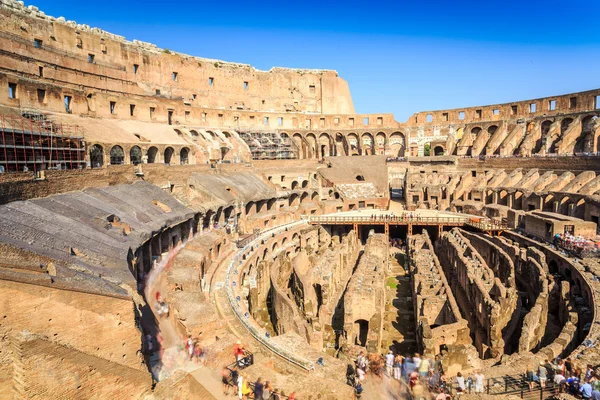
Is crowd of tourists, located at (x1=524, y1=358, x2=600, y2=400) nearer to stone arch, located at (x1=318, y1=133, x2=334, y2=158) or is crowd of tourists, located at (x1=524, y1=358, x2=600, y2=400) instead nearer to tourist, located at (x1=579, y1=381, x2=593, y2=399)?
tourist, located at (x1=579, y1=381, x2=593, y2=399)

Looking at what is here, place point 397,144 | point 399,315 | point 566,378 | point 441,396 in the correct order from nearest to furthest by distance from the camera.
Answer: point 441,396 → point 566,378 → point 399,315 → point 397,144

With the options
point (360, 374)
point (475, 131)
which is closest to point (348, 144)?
point (475, 131)

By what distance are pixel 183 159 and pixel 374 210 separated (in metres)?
17.0

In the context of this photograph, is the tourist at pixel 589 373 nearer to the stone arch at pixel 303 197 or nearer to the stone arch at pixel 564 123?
the stone arch at pixel 303 197

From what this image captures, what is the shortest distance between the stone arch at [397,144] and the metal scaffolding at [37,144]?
1369 inches

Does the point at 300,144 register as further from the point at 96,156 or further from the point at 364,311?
the point at 364,311

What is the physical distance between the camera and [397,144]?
4984 centimetres

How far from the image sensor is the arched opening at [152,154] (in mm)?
29962

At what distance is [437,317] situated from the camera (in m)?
15.8

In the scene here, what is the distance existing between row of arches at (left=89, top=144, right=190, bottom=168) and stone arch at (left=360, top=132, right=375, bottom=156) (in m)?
22.9

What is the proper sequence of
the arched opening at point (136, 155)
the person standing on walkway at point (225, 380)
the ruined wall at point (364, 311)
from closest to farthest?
the person standing on walkway at point (225, 380) < the ruined wall at point (364, 311) < the arched opening at point (136, 155)

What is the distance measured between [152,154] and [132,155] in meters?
2.21

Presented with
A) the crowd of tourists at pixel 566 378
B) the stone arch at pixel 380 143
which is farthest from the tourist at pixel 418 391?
the stone arch at pixel 380 143

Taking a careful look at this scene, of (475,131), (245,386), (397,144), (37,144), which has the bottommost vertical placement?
(245,386)
